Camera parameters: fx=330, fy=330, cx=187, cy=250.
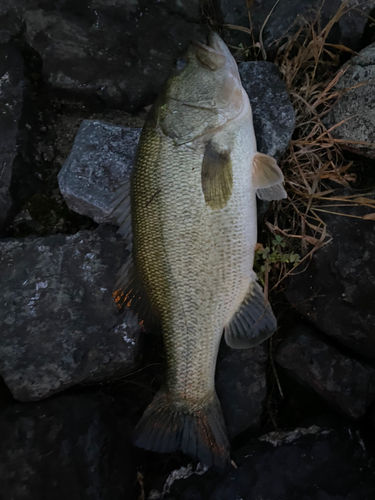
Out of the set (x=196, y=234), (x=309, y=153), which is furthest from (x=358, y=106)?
(x=196, y=234)

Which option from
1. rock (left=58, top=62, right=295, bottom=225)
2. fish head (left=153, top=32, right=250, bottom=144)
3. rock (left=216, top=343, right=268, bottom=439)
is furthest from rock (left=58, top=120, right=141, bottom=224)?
rock (left=216, top=343, right=268, bottom=439)

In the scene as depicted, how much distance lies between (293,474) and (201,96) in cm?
225

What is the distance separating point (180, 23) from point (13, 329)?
241 cm

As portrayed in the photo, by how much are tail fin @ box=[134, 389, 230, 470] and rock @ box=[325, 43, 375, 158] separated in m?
1.92

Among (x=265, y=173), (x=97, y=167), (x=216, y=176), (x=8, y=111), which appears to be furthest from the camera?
(x=8, y=111)

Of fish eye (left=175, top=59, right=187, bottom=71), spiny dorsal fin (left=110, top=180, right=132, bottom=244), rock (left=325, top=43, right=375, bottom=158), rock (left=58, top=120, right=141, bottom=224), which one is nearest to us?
fish eye (left=175, top=59, right=187, bottom=71)

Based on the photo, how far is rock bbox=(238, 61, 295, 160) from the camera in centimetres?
209

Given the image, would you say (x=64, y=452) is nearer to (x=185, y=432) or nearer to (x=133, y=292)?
(x=185, y=432)

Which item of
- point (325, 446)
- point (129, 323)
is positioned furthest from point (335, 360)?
point (129, 323)

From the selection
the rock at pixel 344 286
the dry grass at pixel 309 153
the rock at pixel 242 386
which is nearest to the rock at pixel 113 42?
the dry grass at pixel 309 153

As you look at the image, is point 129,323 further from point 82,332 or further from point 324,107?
point 324,107

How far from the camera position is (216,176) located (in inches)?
70.2

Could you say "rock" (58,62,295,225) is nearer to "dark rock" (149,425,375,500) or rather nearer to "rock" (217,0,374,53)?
"rock" (217,0,374,53)

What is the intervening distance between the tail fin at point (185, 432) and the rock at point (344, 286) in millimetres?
936
